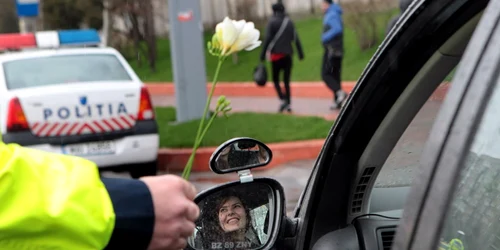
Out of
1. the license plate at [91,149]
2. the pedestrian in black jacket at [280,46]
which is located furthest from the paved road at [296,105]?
the license plate at [91,149]

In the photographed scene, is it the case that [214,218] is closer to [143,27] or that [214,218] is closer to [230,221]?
[230,221]

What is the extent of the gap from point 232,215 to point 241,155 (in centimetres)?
16

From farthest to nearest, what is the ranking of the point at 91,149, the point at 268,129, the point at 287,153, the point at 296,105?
the point at 296,105, the point at 268,129, the point at 91,149, the point at 287,153

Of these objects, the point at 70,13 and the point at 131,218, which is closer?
the point at 131,218

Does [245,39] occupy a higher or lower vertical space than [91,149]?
higher

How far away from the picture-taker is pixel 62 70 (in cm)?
716

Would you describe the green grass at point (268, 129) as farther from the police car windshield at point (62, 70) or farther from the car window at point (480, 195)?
the car window at point (480, 195)

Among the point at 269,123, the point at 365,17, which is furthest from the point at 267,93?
the point at 269,123

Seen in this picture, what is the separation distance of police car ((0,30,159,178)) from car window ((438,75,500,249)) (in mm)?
5502

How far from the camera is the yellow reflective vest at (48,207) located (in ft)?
3.63

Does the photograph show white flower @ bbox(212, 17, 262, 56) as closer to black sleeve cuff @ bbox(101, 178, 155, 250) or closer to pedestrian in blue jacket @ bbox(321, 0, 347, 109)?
black sleeve cuff @ bbox(101, 178, 155, 250)

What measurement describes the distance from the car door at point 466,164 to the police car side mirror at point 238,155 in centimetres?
69

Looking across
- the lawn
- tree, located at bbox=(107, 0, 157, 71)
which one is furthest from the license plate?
tree, located at bbox=(107, 0, 157, 71)

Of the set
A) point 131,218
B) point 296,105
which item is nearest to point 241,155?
point 131,218
